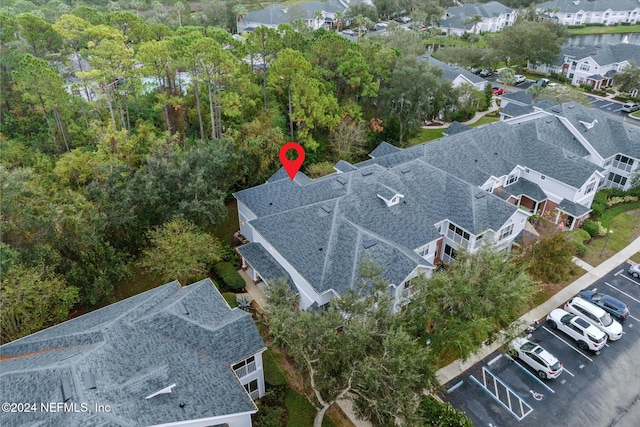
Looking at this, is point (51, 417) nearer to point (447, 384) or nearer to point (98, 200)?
point (98, 200)

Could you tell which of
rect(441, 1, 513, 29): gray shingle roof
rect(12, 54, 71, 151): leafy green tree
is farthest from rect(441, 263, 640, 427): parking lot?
rect(441, 1, 513, 29): gray shingle roof

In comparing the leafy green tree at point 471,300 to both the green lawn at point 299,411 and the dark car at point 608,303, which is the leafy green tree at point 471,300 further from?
the dark car at point 608,303

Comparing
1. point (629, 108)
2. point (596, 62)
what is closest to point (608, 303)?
point (629, 108)

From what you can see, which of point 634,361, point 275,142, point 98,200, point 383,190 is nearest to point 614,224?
point 634,361

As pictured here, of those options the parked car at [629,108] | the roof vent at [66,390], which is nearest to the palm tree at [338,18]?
the parked car at [629,108]

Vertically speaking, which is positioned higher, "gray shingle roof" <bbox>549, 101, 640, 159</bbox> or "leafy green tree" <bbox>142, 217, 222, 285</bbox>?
"gray shingle roof" <bbox>549, 101, 640, 159</bbox>

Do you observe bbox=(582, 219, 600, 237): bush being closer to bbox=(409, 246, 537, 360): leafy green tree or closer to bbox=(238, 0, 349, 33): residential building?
bbox=(409, 246, 537, 360): leafy green tree

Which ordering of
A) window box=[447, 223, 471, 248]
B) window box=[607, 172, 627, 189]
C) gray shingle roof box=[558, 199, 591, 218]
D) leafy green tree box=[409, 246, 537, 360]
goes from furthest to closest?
window box=[607, 172, 627, 189] < gray shingle roof box=[558, 199, 591, 218] < window box=[447, 223, 471, 248] < leafy green tree box=[409, 246, 537, 360]

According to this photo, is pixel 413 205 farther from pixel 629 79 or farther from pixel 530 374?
pixel 629 79
